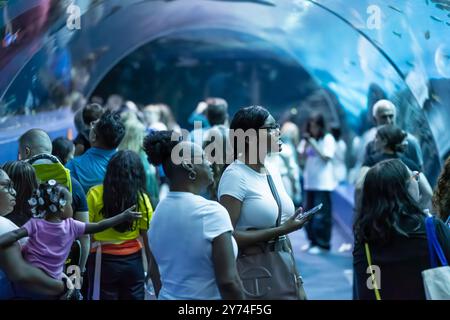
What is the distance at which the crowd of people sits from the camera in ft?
15.8

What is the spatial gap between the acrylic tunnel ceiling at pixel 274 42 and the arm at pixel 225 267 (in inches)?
144

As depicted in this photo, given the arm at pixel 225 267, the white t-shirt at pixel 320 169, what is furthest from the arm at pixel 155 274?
the white t-shirt at pixel 320 169

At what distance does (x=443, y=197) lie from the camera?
233 inches

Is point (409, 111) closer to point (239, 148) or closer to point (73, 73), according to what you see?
point (73, 73)

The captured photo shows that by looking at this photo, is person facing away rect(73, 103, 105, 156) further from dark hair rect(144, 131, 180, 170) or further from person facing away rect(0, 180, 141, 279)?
dark hair rect(144, 131, 180, 170)

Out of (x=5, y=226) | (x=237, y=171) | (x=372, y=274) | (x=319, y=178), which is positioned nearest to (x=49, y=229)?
(x=5, y=226)

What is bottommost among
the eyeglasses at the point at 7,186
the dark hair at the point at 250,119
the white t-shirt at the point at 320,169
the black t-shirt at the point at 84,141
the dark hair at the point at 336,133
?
the eyeglasses at the point at 7,186

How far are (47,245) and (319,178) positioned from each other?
8130mm

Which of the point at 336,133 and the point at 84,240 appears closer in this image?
the point at 84,240

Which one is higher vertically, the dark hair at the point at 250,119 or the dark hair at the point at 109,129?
the dark hair at the point at 109,129

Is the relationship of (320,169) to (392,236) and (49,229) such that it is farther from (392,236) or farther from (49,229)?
(49,229)

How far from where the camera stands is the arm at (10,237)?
5.12 metres

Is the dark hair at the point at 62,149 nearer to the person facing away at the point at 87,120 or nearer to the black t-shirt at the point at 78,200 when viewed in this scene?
the person facing away at the point at 87,120

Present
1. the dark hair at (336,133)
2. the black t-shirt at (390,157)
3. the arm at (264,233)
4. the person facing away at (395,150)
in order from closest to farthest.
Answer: the arm at (264,233) → the person facing away at (395,150) → the black t-shirt at (390,157) → the dark hair at (336,133)
